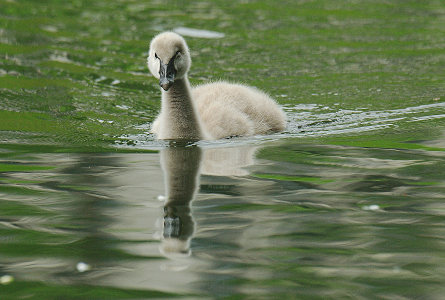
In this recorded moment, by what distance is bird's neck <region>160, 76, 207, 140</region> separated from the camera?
7703mm

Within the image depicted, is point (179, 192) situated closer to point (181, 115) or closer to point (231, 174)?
point (231, 174)

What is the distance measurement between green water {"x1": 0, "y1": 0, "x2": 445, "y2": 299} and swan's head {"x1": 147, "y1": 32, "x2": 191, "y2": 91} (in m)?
0.64

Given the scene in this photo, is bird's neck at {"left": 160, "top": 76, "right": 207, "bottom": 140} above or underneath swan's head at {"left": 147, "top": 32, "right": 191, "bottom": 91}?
underneath

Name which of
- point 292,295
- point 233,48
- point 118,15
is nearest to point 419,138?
point 292,295

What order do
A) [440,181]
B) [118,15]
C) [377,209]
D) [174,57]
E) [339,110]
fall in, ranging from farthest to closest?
[118,15]
[339,110]
[174,57]
[440,181]
[377,209]

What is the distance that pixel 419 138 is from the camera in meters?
7.55

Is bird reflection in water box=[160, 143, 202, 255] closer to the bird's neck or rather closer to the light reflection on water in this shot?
the light reflection on water

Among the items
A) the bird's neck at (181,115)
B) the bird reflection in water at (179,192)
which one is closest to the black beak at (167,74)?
the bird's neck at (181,115)

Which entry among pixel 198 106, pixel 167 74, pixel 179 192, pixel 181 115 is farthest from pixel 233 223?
pixel 198 106

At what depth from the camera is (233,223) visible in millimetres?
5004

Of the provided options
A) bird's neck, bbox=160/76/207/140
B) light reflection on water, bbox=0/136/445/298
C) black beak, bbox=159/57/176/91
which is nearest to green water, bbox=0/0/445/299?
light reflection on water, bbox=0/136/445/298

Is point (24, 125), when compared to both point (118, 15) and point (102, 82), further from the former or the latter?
point (118, 15)

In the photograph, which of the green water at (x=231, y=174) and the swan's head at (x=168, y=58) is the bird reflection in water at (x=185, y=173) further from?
the swan's head at (x=168, y=58)

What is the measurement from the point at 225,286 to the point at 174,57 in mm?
3687
